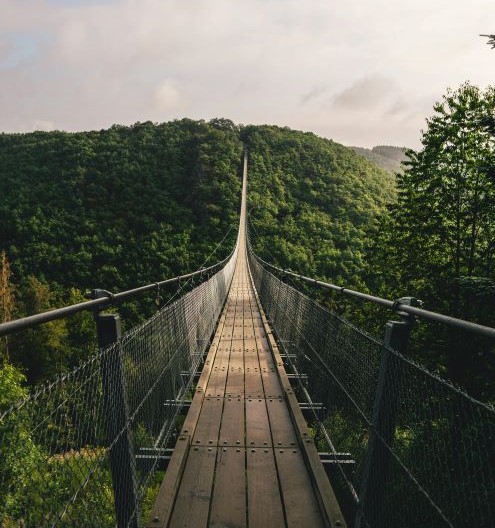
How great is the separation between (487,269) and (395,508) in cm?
886

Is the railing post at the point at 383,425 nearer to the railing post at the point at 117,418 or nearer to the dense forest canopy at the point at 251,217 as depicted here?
the railing post at the point at 117,418

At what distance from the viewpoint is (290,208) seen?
161 ft

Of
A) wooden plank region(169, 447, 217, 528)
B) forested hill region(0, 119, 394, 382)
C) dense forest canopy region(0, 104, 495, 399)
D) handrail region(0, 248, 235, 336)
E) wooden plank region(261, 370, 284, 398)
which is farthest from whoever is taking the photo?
forested hill region(0, 119, 394, 382)

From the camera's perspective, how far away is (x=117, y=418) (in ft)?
5.80

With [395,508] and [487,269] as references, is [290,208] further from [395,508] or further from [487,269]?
[395,508]

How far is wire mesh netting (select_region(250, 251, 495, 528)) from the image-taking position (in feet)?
3.94

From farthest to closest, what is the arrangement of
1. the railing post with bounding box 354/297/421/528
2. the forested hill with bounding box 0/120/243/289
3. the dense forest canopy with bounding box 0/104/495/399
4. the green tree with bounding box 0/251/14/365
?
the forested hill with bounding box 0/120/243/289 < the green tree with bounding box 0/251/14/365 < the dense forest canopy with bounding box 0/104/495/399 < the railing post with bounding box 354/297/421/528

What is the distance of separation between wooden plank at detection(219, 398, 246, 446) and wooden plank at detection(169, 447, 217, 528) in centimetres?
17

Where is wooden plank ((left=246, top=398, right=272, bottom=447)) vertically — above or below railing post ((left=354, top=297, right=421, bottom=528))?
below

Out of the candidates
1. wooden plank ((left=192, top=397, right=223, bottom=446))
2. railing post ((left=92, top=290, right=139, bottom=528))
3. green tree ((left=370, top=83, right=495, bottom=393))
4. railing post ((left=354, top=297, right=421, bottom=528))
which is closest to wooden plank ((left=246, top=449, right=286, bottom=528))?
wooden plank ((left=192, top=397, right=223, bottom=446))

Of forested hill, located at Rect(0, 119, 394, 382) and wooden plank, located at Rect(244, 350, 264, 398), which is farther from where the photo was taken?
forested hill, located at Rect(0, 119, 394, 382)

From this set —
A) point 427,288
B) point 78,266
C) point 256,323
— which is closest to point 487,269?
point 427,288

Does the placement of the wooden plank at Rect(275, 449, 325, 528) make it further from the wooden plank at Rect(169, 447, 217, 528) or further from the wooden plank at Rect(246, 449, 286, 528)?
the wooden plank at Rect(169, 447, 217, 528)

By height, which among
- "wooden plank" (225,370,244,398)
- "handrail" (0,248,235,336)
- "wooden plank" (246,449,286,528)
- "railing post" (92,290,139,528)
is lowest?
"wooden plank" (225,370,244,398)
